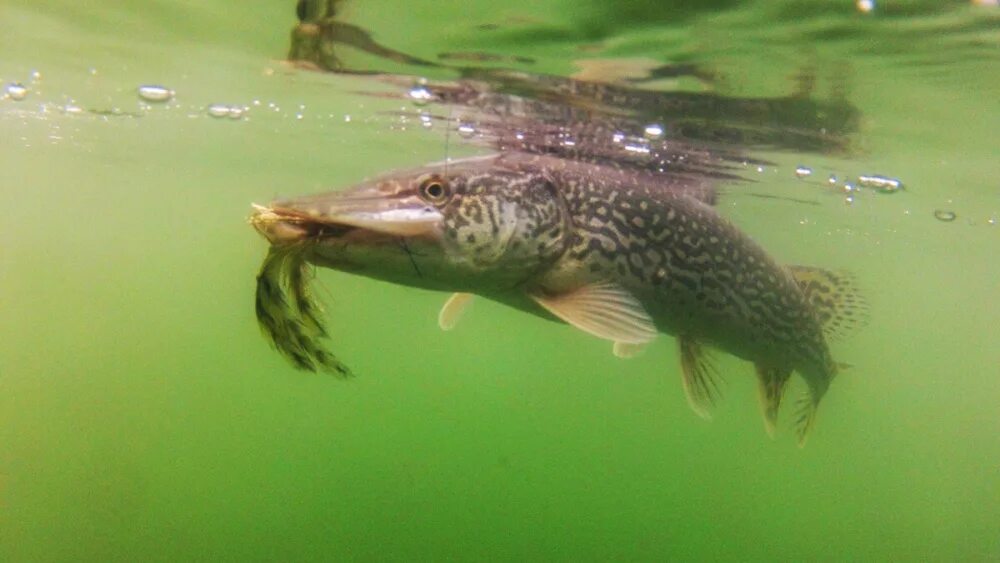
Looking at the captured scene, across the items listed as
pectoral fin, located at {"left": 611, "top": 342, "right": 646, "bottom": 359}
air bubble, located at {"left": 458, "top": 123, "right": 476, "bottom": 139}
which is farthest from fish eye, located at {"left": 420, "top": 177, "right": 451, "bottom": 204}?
air bubble, located at {"left": 458, "top": 123, "right": 476, "bottom": 139}

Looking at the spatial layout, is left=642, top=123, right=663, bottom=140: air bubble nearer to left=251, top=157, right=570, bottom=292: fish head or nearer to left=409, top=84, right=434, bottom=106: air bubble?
left=409, top=84, right=434, bottom=106: air bubble

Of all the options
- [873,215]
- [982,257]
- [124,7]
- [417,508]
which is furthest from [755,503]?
[124,7]

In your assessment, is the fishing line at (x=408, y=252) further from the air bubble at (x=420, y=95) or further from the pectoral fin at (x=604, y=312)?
the air bubble at (x=420, y=95)

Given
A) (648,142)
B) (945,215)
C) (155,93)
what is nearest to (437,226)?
(648,142)

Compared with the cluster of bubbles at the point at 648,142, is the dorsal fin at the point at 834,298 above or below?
below

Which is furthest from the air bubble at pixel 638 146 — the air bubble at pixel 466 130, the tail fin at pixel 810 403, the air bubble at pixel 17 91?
the air bubble at pixel 17 91

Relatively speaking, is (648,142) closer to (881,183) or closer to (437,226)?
(881,183)
